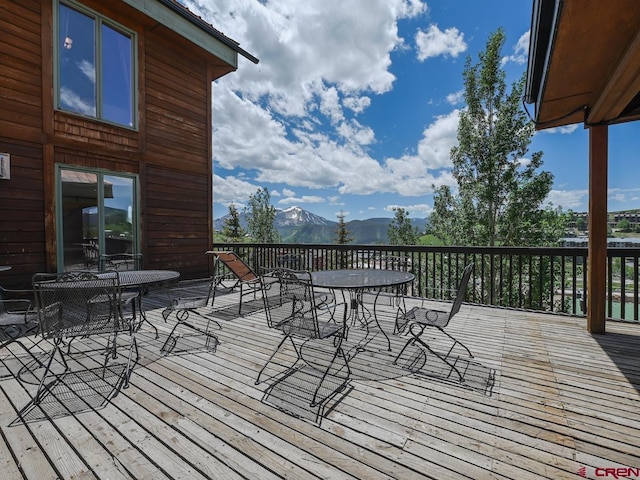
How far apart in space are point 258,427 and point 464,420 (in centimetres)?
124

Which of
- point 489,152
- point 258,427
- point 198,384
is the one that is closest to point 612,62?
point 258,427

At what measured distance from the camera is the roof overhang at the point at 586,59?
1.89m

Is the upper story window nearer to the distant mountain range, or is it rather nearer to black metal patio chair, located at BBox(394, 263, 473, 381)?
black metal patio chair, located at BBox(394, 263, 473, 381)

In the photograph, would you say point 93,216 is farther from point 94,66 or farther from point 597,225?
point 597,225

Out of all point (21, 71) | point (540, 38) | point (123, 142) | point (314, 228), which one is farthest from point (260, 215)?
point (314, 228)

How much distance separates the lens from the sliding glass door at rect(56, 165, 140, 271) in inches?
197

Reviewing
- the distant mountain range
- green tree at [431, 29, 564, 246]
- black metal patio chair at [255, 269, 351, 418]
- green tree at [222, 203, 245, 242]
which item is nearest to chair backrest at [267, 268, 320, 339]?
black metal patio chair at [255, 269, 351, 418]

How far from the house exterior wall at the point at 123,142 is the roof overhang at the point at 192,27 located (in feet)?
0.50

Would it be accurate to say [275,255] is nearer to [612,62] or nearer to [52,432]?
[52,432]

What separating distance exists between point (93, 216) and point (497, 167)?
1210 cm

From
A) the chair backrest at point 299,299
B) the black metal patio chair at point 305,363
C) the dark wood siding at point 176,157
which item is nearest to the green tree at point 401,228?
the dark wood siding at point 176,157

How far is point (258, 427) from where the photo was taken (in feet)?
5.93

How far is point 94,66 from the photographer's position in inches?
211

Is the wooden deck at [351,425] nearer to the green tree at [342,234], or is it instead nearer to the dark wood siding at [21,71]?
the dark wood siding at [21,71]
